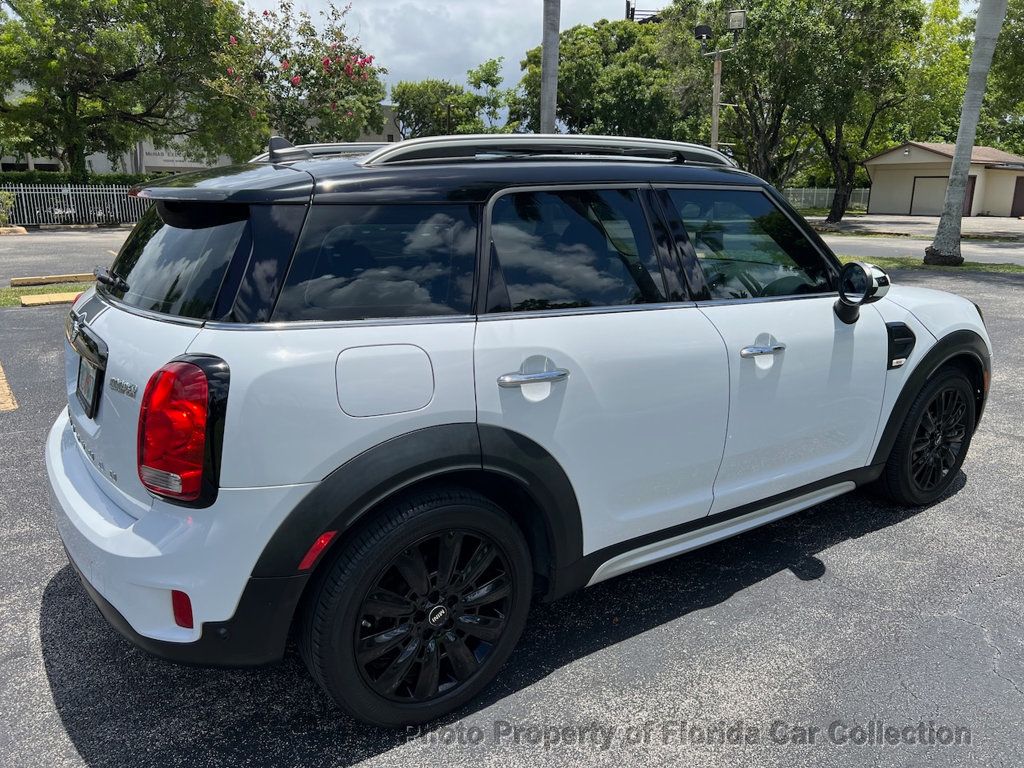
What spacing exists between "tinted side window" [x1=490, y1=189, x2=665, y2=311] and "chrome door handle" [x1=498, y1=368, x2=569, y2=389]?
0.23 meters

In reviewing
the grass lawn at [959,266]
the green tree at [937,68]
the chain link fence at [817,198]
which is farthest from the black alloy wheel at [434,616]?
the chain link fence at [817,198]

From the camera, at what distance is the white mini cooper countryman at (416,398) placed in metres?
2.06

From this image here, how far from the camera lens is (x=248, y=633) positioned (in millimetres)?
2117

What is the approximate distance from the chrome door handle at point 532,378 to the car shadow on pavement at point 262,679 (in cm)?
Answer: 108

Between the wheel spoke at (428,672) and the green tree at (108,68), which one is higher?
the green tree at (108,68)

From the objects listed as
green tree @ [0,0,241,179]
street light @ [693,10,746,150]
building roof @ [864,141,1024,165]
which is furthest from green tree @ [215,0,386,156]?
building roof @ [864,141,1024,165]

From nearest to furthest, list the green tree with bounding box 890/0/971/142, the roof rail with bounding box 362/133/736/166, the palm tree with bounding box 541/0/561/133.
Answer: the roof rail with bounding box 362/133/736/166 → the palm tree with bounding box 541/0/561/133 → the green tree with bounding box 890/0/971/142

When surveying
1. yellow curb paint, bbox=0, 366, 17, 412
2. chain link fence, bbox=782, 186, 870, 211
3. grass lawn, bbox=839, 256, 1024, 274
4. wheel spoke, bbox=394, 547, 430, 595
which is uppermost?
wheel spoke, bbox=394, 547, 430, 595

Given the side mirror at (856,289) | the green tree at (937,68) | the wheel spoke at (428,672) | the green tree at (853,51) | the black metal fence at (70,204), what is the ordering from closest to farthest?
the wheel spoke at (428,672), the side mirror at (856,289), the green tree at (853,51), the black metal fence at (70,204), the green tree at (937,68)

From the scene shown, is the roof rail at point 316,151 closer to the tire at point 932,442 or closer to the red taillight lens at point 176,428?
the red taillight lens at point 176,428

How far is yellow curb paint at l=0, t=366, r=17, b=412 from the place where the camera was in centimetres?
544

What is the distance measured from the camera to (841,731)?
2.44 meters

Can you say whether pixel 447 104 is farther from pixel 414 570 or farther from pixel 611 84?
pixel 414 570

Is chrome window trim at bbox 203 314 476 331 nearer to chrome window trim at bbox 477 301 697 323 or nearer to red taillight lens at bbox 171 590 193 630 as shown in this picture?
chrome window trim at bbox 477 301 697 323
